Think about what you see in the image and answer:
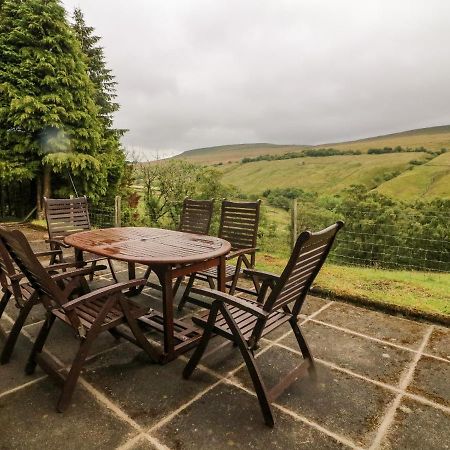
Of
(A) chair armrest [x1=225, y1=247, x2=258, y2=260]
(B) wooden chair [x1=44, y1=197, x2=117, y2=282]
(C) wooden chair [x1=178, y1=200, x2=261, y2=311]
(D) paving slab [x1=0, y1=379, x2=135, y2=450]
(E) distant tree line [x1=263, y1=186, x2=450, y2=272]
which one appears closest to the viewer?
(D) paving slab [x1=0, y1=379, x2=135, y2=450]

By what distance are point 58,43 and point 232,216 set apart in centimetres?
988

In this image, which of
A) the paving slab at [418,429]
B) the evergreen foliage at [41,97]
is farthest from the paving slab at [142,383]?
the evergreen foliage at [41,97]

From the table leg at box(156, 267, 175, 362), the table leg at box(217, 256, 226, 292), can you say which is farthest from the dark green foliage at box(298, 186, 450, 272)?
the table leg at box(156, 267, 175, 362)

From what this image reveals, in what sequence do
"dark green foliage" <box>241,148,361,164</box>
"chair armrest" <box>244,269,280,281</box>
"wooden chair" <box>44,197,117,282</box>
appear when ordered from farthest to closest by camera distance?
"dark green foliage" <box>241,148,361,164</box> → "wooden chair" <box>44,197,117,282</box> → "chair armrest" <box>244,269,280,281</box>

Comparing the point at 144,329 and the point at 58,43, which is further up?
the point at 58,43

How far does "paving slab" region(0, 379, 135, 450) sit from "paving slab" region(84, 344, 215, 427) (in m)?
0.12

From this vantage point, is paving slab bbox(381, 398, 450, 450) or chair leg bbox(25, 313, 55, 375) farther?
chair leg bbox(25, 313, 55, 375)

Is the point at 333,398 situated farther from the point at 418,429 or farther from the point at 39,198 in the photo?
the point at 39,198

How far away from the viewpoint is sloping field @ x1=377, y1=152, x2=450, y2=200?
37.4 metres

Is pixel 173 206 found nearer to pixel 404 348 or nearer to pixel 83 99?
pixel 83 99

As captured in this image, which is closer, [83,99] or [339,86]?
[83,99]

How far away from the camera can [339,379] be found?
7.98ft

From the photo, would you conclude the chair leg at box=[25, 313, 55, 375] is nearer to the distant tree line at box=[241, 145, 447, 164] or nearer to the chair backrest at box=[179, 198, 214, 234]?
the chair backrest at box=[179, 198, 214, 234]

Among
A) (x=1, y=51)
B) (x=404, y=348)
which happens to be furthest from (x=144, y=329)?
(x=1, y=51)
